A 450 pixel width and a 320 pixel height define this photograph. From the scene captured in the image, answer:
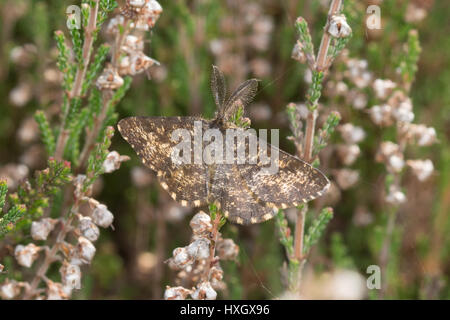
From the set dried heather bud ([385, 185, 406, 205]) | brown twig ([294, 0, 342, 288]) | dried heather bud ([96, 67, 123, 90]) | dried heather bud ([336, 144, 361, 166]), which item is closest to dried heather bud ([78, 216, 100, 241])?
dried heather bud ([96, 67, 123, 90])

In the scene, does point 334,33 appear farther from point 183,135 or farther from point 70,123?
point 70,123

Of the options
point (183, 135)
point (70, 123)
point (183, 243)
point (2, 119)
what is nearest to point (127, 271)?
point (183, 243)

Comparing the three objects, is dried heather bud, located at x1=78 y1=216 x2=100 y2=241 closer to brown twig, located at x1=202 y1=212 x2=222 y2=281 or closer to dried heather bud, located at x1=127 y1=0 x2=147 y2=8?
brown twig, located at x1=202 y1=212 x2=222 y2=281

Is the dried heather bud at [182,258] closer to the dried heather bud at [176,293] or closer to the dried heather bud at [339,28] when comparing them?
the dried heather bud at [176,293]

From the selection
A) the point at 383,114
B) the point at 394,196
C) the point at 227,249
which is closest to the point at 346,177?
the point at 394,196

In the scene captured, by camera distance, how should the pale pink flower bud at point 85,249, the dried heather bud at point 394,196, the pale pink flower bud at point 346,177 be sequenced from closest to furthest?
1. the pale pink flower bud at point 85,249
2. the dried heather bud at point 394,196
3. the pale pink flower bud at point 346,177

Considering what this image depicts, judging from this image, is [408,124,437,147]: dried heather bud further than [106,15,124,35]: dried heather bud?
Yes

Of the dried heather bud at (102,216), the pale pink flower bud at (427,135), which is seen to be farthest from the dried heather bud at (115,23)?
the pale pink flower bud at (427,135)
